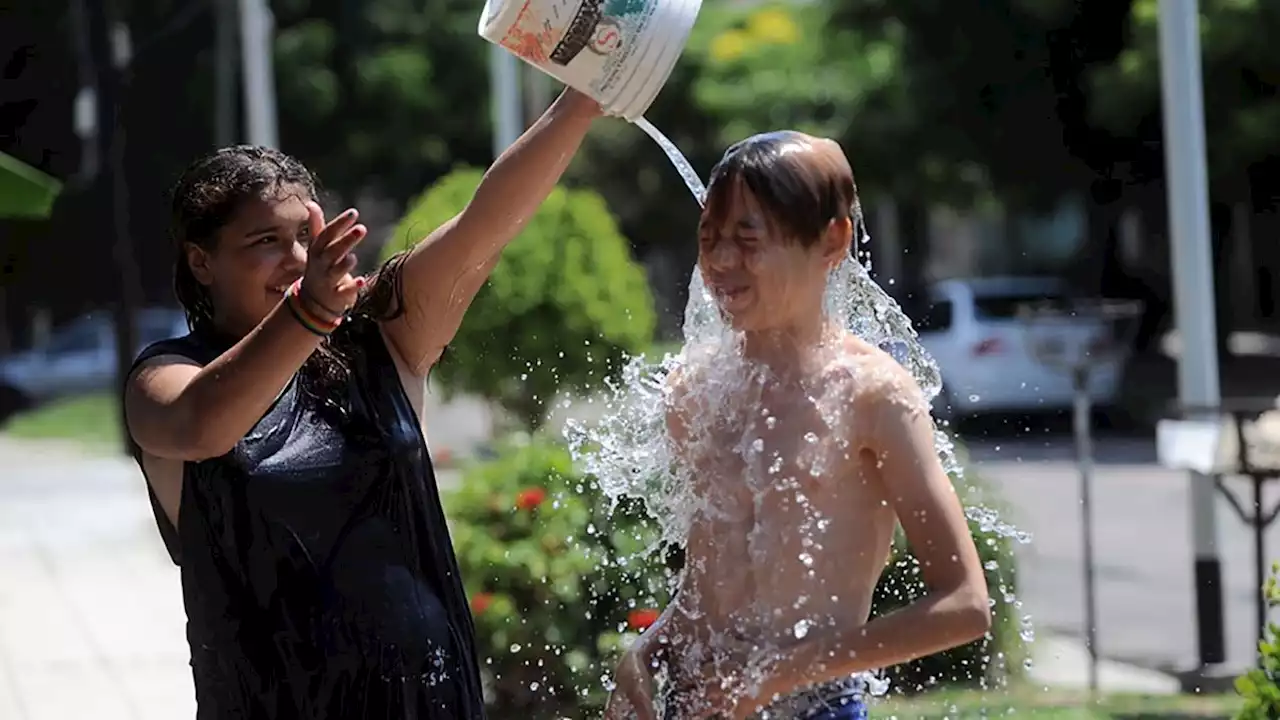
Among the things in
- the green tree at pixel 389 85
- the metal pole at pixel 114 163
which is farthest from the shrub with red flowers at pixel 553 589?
the green tree at pixel 389 85

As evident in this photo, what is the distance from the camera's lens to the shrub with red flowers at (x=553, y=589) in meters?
4.98

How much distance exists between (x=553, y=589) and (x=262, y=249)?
330 cm

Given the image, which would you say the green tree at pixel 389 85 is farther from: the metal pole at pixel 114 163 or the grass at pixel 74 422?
the metal pole at pixel 114 163

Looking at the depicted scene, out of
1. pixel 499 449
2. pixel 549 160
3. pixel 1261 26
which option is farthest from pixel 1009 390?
pixel 549 160

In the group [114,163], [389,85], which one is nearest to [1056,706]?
[114,163]

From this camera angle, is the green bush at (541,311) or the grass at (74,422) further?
the grass at (74,422)

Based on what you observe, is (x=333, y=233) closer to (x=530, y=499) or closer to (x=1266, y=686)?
(x=1266, y=686)

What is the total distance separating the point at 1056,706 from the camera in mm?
5312

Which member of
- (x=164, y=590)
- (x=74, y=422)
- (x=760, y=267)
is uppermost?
(x=760, y=267)

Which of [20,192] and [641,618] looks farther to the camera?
[20,192]

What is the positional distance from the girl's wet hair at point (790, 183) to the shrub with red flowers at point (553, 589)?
8.91ft

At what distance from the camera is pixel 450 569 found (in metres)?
2.26

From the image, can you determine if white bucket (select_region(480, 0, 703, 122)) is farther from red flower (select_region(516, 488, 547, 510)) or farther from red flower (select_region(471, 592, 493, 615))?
red flower (select_region(516, 488, 547, 510))

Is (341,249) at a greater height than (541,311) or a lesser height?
greater
